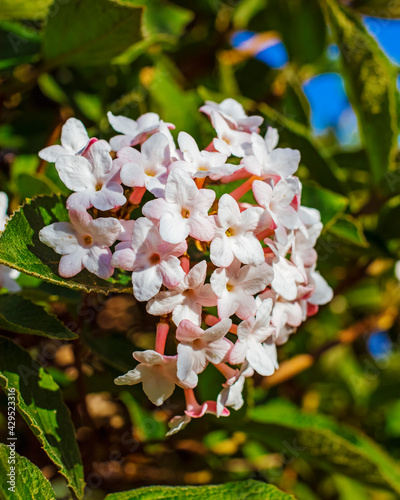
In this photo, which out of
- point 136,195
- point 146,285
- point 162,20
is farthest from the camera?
point 162,20

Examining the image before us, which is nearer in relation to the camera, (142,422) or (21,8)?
(21,8)

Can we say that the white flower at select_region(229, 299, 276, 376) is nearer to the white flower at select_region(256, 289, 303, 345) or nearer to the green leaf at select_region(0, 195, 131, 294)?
the white flower at select_region(256, 289, 303, 345)

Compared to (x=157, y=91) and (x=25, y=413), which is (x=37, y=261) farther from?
(x=157, y=91)

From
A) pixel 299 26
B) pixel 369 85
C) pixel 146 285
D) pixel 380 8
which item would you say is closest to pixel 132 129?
pixel 146 285

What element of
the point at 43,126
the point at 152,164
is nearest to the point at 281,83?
the point at 43,126

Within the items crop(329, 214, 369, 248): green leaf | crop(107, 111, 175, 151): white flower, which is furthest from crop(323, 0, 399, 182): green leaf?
crop(107, 111, 175, 151): white flower

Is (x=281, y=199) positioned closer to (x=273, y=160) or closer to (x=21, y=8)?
(x=273, y=160)

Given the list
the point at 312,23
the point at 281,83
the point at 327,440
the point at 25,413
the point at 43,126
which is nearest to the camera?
the point at 25,413
